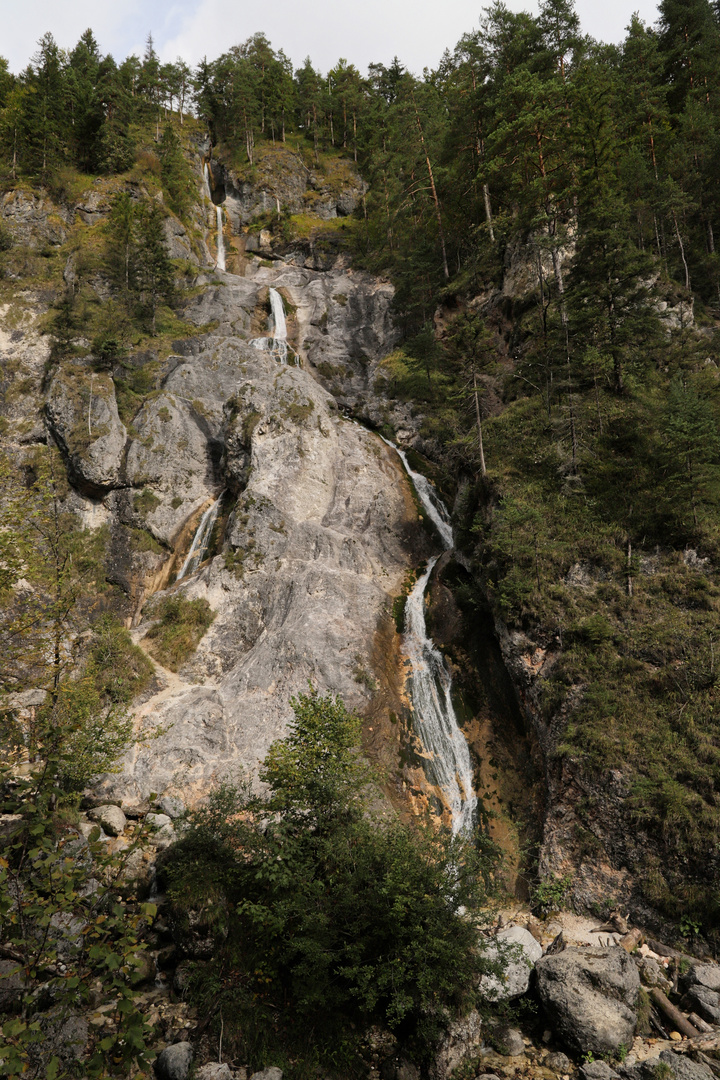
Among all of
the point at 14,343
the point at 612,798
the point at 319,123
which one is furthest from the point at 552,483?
the point at 319,123

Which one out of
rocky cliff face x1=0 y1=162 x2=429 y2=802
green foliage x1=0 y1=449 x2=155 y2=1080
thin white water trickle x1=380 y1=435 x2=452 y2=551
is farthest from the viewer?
thin white water trickle x1=380 y1=435 x2=452 y2=551

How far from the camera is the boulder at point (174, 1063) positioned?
402 inches

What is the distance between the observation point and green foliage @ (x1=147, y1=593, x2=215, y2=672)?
23.6 m

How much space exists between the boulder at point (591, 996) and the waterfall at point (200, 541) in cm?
2232

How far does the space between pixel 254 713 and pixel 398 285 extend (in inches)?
1465

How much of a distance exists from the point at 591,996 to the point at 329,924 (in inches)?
230

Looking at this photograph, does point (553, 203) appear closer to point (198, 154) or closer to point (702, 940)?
point (702, 940)

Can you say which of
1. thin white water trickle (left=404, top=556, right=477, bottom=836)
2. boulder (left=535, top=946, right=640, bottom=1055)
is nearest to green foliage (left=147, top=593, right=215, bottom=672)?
thin white water trickle (left=404, top=556, right=477, bottom=836)

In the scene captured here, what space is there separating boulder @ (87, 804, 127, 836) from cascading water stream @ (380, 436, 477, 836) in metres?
10.7

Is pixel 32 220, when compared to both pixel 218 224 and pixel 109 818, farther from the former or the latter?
pixel 109 818

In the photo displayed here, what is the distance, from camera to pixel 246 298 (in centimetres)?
4769

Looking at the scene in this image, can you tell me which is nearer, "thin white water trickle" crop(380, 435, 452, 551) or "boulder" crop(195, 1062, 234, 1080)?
"boulder" crop(195, 1062, 234, 1080)

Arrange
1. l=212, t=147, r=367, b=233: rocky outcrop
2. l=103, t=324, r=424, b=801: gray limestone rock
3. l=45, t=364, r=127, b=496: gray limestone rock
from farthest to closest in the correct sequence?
l=212, t=147, r=367, b=233: rocky outcrop < l=45, t=364, r=127, b=496: gray limestone rock < l=103, t=324, r=424, b=801: gray limestone rock

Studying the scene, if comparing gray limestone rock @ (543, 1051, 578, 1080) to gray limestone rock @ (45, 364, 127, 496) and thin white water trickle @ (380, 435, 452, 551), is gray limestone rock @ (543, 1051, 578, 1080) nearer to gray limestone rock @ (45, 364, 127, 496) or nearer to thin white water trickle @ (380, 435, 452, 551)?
thin white water trickle @ (380, 435, 452, 551)
